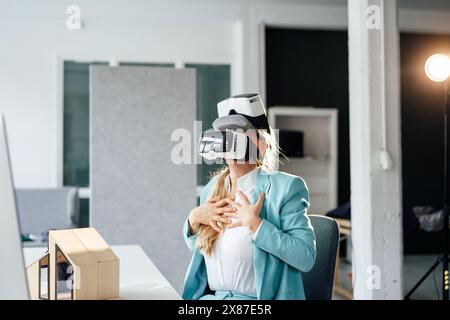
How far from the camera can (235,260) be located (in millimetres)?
1131

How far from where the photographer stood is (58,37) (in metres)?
4.76

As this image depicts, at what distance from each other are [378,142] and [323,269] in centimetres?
153

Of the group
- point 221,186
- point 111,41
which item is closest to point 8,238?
point 221,186

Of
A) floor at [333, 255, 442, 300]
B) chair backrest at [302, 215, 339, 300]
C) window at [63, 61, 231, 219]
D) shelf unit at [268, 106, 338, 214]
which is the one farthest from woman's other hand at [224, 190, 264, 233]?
shelf unit at [268, 106, 338, 214]

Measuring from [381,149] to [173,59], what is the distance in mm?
2812

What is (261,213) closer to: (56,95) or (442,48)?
(56,95)

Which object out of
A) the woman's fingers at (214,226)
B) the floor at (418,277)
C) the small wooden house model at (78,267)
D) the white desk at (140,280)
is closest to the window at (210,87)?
the floor at (418,277)

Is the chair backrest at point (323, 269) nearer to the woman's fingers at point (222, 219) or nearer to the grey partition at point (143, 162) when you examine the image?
the woman's fingers at point (222, 219)

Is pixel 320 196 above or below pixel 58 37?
below

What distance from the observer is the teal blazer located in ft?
3.59

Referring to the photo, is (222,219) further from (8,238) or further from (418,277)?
(418,277)

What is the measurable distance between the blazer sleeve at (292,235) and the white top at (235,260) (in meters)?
0.06

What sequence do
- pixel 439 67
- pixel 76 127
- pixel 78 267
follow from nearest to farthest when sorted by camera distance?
pixel 78 267
pixel 439 67
pixel 76 127
